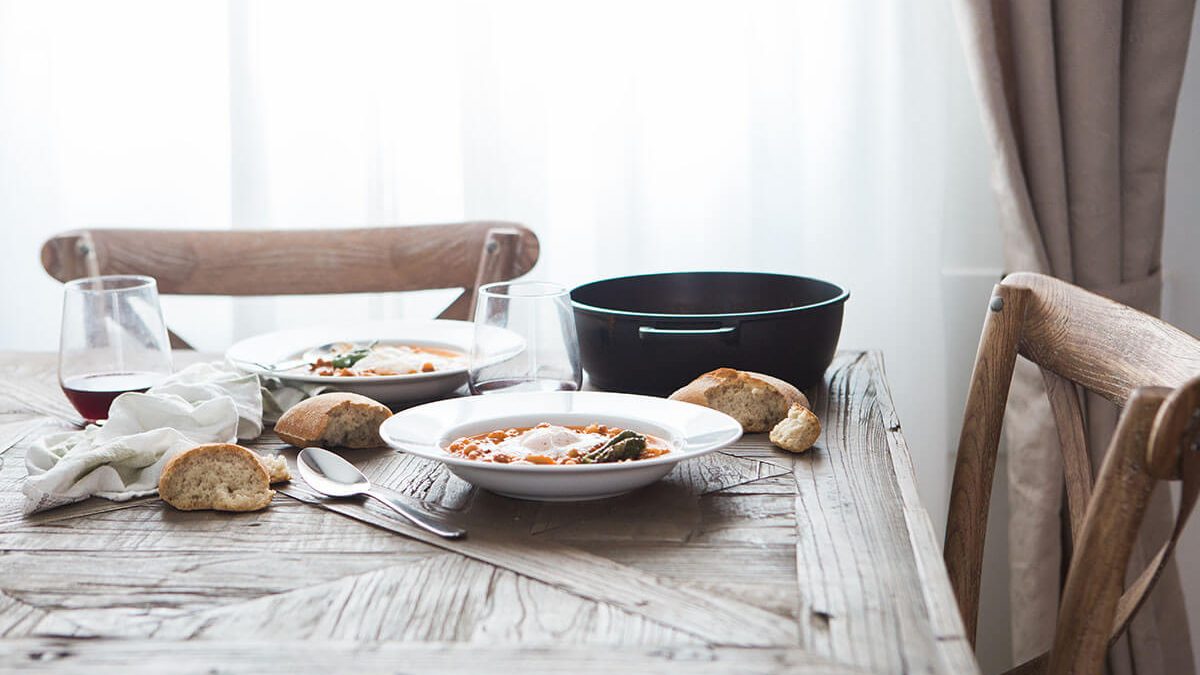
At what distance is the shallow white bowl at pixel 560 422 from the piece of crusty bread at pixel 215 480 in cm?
11

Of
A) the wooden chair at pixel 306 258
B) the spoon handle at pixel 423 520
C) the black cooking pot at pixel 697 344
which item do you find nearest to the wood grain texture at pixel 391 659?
the spoon handle at pixel 423 520

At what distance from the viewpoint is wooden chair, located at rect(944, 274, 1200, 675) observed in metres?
0.72

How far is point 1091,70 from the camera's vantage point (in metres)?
1.77

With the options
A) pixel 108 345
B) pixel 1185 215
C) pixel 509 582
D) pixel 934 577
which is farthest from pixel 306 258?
pixel 1185 215

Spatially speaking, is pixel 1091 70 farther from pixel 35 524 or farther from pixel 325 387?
pixel 35 524

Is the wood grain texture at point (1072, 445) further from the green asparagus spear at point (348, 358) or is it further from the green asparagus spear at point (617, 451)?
the green asparagus spear at point (348, 358)

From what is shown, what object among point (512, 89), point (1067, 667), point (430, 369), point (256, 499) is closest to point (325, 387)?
point (430, 369)

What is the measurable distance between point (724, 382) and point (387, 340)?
0.49 meters

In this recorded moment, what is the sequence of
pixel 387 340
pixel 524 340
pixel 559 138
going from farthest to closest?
1. pixel 559 138
2. pixel 387 340
3. pixel 524 340

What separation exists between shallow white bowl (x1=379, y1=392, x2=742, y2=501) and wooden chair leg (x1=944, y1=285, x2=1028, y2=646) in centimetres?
28

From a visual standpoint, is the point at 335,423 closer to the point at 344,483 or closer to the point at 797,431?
the point at 344,483

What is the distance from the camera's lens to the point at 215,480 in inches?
36.5

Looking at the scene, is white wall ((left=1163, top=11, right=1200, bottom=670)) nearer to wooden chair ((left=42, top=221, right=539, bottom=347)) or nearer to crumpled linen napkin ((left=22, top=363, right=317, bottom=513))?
wooden chair ((left=42, top=221, right=539, bottom=347))

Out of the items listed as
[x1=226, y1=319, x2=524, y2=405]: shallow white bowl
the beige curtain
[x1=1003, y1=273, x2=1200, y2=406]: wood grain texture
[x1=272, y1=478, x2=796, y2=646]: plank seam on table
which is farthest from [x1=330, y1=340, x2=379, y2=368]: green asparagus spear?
the beige curtain
